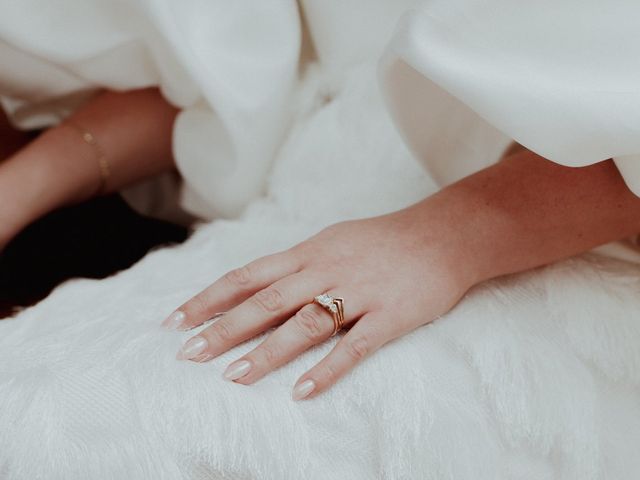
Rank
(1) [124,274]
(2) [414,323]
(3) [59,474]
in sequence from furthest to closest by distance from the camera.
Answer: (1) [124,274] < (2) [414,323] < (3) [59,474]

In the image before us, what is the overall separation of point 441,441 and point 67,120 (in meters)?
0.73

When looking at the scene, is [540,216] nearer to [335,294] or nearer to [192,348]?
[335,294]

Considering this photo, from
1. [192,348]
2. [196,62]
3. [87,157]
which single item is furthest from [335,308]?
[87,157]

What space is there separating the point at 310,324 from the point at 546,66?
0.28 m

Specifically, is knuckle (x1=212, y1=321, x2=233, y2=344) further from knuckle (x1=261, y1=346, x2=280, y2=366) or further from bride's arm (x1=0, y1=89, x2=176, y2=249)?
bride's arm (x1=0, y1=89, x2=176, y2=249)


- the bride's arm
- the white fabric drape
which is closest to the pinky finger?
the white fabric drape

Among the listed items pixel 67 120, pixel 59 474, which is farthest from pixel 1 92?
pixel 59 474

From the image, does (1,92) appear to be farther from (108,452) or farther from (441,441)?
(441,441)

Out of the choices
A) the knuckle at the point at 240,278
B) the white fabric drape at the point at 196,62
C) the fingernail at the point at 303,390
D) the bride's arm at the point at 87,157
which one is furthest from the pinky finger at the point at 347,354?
the bride's arm at the point at 87,157

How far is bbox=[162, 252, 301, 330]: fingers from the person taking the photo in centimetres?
60

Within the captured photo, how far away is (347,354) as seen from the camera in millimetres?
552

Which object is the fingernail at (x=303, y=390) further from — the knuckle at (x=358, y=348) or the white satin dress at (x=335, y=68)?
the white satin dress at (x=335, y=68)

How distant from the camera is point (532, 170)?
662 mm

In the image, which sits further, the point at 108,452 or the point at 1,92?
the point at 1,92
